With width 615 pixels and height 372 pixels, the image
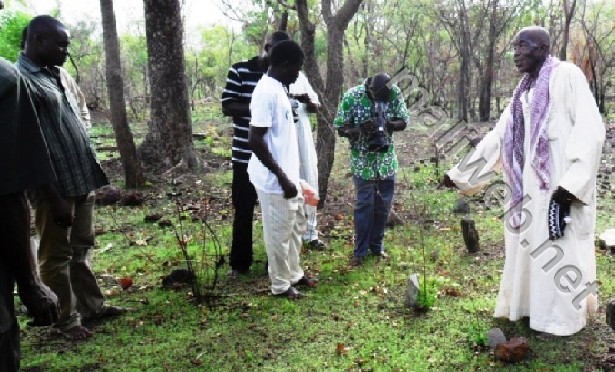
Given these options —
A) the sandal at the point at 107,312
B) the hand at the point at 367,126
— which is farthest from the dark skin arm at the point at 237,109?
the sandal at the point at 107,312

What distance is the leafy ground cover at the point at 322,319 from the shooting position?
352cm

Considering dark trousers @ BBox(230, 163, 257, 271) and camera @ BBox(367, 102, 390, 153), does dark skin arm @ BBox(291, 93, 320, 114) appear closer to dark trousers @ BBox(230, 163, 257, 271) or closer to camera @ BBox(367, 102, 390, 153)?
camera @ BBox(367, 102, 390, 153)

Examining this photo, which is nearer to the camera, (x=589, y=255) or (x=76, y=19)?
(x=589, y=255)

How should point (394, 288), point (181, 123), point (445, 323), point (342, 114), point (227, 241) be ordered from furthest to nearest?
point (181, 123), point (227, 241), point (342, 114), point (394, 288), point (445, 323)

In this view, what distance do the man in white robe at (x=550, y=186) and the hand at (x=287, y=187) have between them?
151cm

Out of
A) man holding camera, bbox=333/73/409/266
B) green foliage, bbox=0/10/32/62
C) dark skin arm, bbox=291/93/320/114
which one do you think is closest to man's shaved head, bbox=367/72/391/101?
man holding camera, bbox=333/73/409/266

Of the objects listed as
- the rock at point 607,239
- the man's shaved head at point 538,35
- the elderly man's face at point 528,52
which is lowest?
the rock at point 607,239

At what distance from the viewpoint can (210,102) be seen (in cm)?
3884

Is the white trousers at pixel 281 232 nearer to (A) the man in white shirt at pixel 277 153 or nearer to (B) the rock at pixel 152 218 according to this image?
(A) the man in white shirt at pixel 277 153

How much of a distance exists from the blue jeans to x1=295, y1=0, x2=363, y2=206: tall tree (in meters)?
1.62

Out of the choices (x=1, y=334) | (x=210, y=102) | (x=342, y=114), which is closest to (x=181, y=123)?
(x=342, y=114)

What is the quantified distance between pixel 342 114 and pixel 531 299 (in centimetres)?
241

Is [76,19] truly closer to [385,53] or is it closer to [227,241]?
[385,53]

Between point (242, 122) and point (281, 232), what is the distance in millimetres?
1104
